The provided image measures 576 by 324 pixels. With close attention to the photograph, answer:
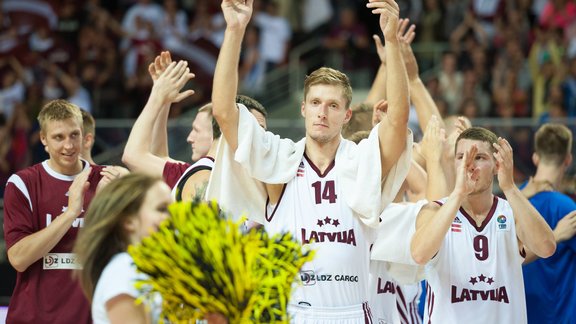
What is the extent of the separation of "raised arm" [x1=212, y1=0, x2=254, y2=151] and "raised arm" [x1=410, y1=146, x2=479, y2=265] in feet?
4.15

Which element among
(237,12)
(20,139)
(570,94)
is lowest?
(237,12)

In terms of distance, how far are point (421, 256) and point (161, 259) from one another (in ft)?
7.53

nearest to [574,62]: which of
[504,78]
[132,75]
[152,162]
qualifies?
[504,78]

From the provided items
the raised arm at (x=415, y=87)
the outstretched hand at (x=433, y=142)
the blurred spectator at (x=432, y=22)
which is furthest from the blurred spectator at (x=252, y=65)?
the outstretched hand at (x=433, y=142)

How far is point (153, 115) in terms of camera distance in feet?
23.5

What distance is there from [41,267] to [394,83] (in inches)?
107

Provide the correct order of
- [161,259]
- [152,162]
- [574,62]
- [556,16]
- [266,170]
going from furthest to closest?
[556,16], [574,62], [152,162], [266,170], [161,259]

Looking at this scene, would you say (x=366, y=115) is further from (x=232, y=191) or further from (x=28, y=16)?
(x=28, y=16)

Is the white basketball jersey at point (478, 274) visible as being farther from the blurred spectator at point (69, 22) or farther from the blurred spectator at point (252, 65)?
the blurred spectator at point (69, 22)

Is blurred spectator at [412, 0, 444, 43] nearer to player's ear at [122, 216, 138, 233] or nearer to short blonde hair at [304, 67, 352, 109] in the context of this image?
short blonde hair at [304, 67, 352, 109]

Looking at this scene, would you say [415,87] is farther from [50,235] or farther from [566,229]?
[50,235]

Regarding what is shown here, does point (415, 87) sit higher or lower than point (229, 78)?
higher

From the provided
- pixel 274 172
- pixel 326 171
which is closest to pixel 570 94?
pixel 326 171

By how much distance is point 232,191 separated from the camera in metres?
5.95
